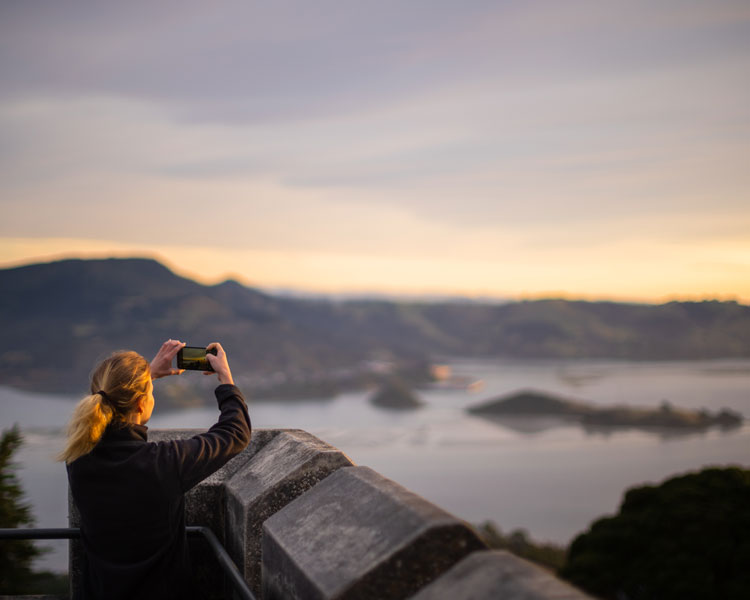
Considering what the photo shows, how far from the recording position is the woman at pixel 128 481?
259cm

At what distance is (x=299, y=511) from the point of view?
280 centimetres

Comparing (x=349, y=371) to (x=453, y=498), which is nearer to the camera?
(x=453, y=498)

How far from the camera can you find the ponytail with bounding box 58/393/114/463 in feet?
8.34

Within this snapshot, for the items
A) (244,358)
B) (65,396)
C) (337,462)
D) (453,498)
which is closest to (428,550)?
(337,462)

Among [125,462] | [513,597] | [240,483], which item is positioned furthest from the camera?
[240,483]

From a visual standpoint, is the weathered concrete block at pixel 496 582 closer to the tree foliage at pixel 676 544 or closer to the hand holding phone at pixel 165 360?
the hand holding phone at pixel 165 360

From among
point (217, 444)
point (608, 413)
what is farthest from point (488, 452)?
point (217, 444)

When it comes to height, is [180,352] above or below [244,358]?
above

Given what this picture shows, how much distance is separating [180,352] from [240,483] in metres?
0.79

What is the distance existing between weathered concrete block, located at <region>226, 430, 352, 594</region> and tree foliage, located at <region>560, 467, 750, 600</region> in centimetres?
227

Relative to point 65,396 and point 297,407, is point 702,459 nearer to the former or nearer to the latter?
point 297,407

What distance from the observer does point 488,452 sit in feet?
524

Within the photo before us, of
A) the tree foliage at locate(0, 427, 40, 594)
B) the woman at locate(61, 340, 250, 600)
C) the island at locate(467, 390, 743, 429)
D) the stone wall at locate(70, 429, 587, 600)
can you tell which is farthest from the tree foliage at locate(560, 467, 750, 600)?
the island at locate(467, 390, 743, 429)

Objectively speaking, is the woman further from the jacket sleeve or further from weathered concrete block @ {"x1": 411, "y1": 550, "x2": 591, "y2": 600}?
weathered concrete block @ {"x1": 411, "y1": 550, "x2": 591, "y2": 600}
